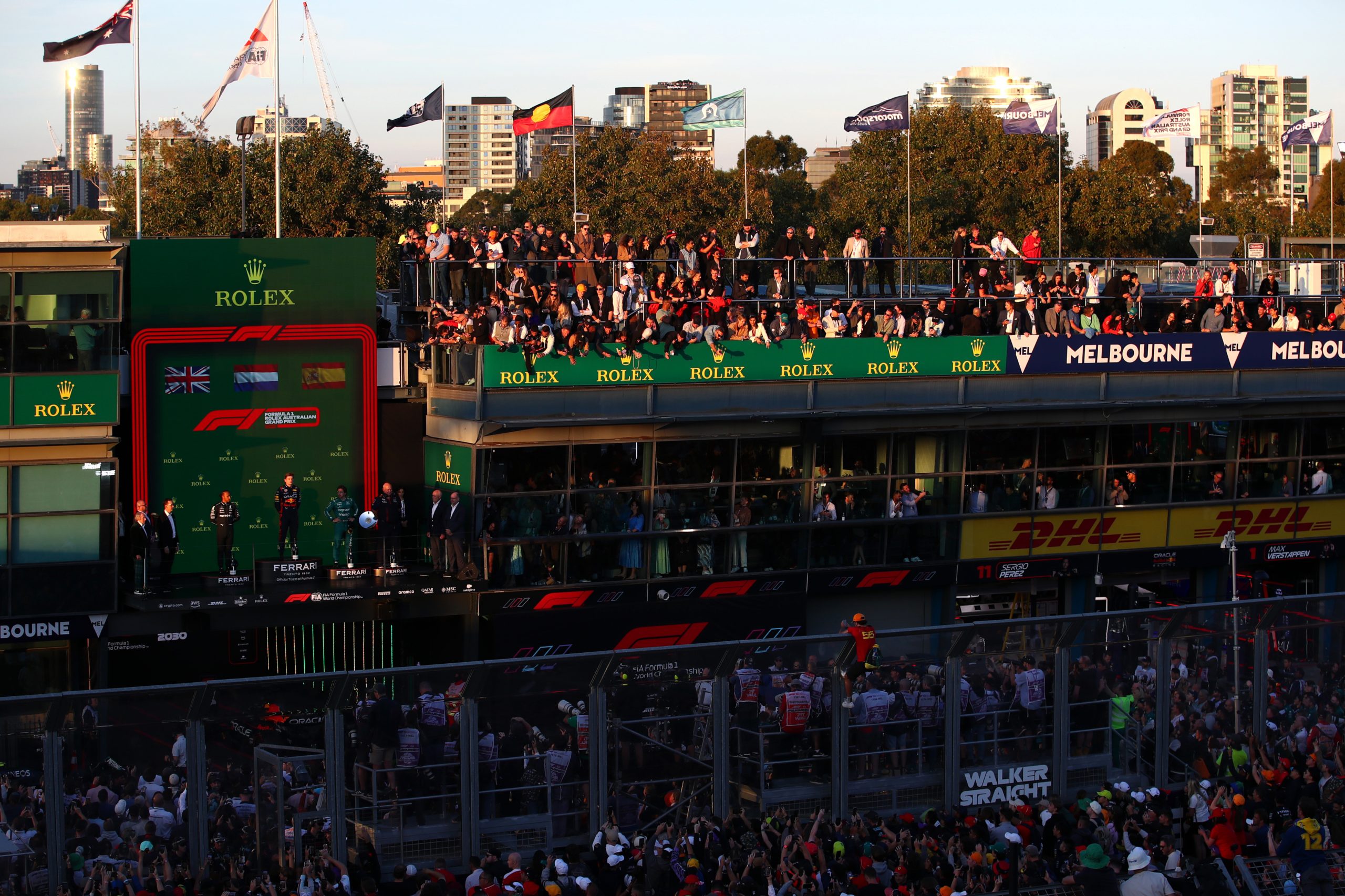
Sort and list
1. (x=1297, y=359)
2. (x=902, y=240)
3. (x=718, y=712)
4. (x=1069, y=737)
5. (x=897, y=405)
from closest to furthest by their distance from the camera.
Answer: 1. (x=718, y=712)
2. (x=1069, y=737)
3. (x=897, y=405)
4. (x=1297, y=359)
5. (x=902, y=240)

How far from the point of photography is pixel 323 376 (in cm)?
2870

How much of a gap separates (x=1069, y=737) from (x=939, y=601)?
12.4 m

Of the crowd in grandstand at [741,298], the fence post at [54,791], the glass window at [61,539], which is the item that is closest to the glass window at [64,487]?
the glass window at [61,539]

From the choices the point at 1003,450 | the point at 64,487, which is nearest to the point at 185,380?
the point at 64,487

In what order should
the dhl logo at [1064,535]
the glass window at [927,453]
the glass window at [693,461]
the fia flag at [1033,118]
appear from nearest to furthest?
the glass window at [693,461] < the glass window at [927,453] < the dhl logo at [1064,535] < the fia flag at [1033,118]

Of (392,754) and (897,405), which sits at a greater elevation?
(897,405)

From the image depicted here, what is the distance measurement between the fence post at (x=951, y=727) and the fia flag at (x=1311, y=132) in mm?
41304

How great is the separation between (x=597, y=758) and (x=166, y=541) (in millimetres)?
11665

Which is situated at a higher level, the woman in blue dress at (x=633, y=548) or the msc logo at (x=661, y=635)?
the woman in blue dress at (x=633, y=548)

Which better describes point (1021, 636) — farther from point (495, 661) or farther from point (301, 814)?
point (301, 814)

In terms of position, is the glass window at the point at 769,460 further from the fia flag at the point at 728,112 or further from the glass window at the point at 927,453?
the fia flag at the point at 728,112

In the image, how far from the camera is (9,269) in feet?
84.0

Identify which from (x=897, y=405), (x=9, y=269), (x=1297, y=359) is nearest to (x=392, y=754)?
(x=9, y=269)

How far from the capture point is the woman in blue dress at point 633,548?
2914 centimetres
